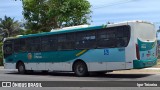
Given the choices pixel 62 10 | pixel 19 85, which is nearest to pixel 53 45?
pixel 19 85

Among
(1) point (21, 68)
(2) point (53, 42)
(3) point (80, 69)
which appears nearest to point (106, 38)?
(3) point (80, 69)

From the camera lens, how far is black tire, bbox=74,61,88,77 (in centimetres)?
2217

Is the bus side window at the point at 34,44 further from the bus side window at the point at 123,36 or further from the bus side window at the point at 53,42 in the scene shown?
the bus side window at the point at 123,36

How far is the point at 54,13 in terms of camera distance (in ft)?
121

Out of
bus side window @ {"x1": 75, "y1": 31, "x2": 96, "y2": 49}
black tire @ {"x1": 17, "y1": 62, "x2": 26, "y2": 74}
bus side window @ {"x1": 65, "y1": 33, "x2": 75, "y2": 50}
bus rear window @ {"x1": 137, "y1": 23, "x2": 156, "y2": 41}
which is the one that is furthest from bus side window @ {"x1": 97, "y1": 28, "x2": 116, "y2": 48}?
black tire @ {"x1": 17, "y1": 62, "x2": 26, "y2": 74}

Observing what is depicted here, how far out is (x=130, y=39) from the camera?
766 inches

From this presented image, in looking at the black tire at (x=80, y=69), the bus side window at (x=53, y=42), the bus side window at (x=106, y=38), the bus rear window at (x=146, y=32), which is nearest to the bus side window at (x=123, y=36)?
the bus side window at (x=106, y=38)

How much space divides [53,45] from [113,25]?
17.7 feet

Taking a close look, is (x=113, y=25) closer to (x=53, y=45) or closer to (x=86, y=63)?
(x=86, y=63)

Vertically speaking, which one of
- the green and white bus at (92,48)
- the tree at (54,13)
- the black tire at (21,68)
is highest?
the tree at (54,13)

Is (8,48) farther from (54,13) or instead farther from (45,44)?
(54,13)

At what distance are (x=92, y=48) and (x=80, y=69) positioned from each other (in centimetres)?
170

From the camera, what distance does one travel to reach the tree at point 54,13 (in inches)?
1451

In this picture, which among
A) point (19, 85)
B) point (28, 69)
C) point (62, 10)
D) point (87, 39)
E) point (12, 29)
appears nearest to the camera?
point (19, 85)
